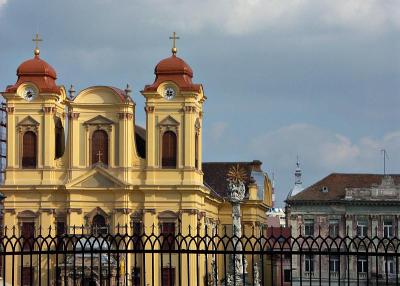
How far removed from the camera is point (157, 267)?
210ft

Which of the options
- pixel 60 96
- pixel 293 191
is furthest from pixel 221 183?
pixel 60 96

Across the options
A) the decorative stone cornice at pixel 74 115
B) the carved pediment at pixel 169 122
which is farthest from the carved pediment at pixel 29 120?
the carved pediment at pixel 169 122

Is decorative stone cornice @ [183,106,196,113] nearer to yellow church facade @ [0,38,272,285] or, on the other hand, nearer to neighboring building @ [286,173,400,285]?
yellow church facade @ [0,38,272,285]

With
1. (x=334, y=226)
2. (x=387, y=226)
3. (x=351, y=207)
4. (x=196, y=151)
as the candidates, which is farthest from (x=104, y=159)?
(x=387, y=226)

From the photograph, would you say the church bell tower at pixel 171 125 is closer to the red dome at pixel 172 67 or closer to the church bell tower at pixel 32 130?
the red dome at pixel 172 67

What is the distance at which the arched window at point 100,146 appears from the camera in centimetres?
6606

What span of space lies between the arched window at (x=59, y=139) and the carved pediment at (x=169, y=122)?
5.92m

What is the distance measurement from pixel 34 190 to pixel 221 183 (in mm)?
18267

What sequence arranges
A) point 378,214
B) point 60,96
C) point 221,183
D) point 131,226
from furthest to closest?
point 221,183 → point 378,214 → point 60,96 → point 131,226

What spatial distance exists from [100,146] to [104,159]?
709 mm

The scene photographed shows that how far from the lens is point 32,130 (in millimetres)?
66062

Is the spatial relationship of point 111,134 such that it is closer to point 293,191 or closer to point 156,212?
point 156,212

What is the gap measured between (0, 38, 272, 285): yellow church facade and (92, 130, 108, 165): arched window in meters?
0.05

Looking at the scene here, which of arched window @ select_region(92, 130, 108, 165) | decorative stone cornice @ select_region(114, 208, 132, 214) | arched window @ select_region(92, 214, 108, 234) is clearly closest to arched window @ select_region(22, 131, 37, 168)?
arched window @ select_region(92, 130, 108, 165)
